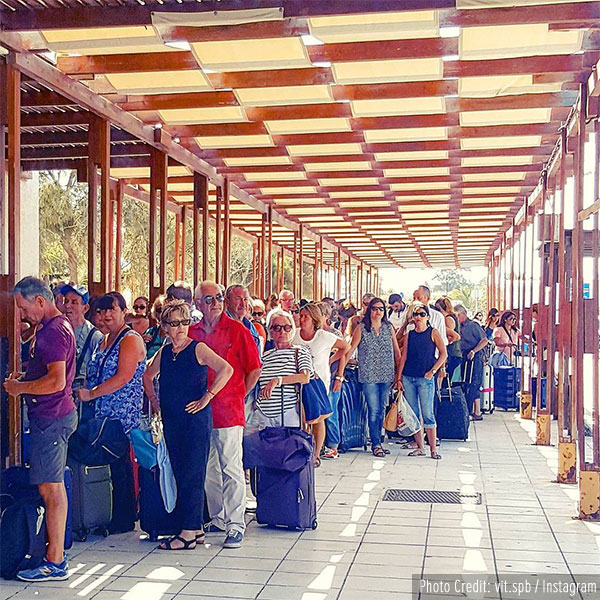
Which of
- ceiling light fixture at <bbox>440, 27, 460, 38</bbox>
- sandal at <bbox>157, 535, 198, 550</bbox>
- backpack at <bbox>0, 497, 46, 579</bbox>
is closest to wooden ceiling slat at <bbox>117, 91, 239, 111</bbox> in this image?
ceiling light fixture at <bbox>440, 27, 460, 38</bbox>

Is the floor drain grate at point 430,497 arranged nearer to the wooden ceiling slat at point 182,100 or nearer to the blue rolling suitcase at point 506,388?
the wooden ceiling slat at point 182,100

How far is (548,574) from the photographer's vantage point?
462 centimetres

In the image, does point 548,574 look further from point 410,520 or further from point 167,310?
point 167,310

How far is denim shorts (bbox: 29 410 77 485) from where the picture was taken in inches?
175

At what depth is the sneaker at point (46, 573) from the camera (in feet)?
14.7

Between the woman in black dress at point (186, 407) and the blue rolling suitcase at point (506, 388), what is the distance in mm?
8088

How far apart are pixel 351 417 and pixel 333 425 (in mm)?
598

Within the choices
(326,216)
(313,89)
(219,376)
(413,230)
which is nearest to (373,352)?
(313,89)

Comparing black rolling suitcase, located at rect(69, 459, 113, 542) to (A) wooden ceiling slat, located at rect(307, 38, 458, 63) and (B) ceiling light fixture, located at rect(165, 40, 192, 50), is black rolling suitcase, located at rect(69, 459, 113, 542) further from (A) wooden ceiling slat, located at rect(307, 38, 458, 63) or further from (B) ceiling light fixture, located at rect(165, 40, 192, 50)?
(A) wooden ceiling slat, located at rect(307, 38, 458, 63)

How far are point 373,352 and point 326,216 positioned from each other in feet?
22.5

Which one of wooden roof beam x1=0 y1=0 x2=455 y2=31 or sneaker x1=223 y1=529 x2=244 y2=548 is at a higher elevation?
wooden roof beam x1=0 y1=0 x2=455 y2=31

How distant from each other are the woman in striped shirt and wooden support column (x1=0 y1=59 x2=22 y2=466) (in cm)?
161

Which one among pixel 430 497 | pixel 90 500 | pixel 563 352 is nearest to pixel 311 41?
pixel 90 500

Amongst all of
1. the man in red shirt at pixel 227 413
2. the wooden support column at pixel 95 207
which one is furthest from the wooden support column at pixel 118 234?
the man in red shirt at pixel 227 413
